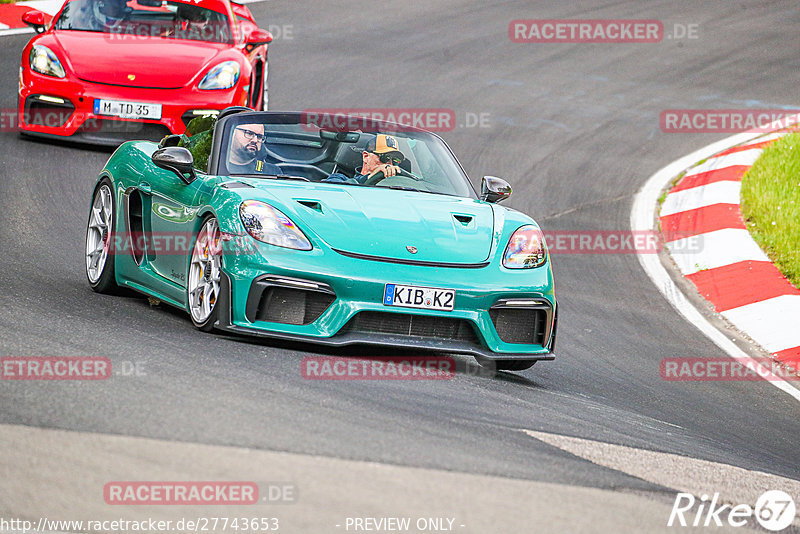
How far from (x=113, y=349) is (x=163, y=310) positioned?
165cm

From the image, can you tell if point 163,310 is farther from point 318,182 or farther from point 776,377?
point 776,377

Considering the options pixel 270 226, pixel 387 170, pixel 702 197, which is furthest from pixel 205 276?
pixel 702 197

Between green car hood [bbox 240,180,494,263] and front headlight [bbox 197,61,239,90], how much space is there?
5.15m

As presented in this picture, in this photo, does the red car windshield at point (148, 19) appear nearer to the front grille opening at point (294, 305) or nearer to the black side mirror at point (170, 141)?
the black side mirror at point (170, 141)

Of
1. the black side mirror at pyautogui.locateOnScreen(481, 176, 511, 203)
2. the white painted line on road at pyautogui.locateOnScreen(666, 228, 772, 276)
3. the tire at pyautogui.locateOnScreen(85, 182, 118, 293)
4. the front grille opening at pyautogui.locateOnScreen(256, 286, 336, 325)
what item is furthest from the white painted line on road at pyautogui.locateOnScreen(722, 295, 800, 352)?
the tire at pyautogui.locateOnScreen(85, 182, 118, 293)

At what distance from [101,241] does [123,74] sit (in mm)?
3803

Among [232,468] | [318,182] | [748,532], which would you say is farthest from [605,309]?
[232,468]

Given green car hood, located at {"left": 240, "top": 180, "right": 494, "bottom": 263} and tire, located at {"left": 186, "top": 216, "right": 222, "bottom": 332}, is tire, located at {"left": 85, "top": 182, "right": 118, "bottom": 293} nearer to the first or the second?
tire, located at {"left": 186, "top": 216, "right": 222, "bottom": 332}

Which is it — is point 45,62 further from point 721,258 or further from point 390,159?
point 721,258

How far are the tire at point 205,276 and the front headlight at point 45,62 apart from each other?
5.44 meters

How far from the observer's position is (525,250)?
6324 mm

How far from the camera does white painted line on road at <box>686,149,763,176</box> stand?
1277 centimetres

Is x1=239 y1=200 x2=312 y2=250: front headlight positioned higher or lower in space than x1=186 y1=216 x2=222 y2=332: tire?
higher

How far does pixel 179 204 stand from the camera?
6.64 m
